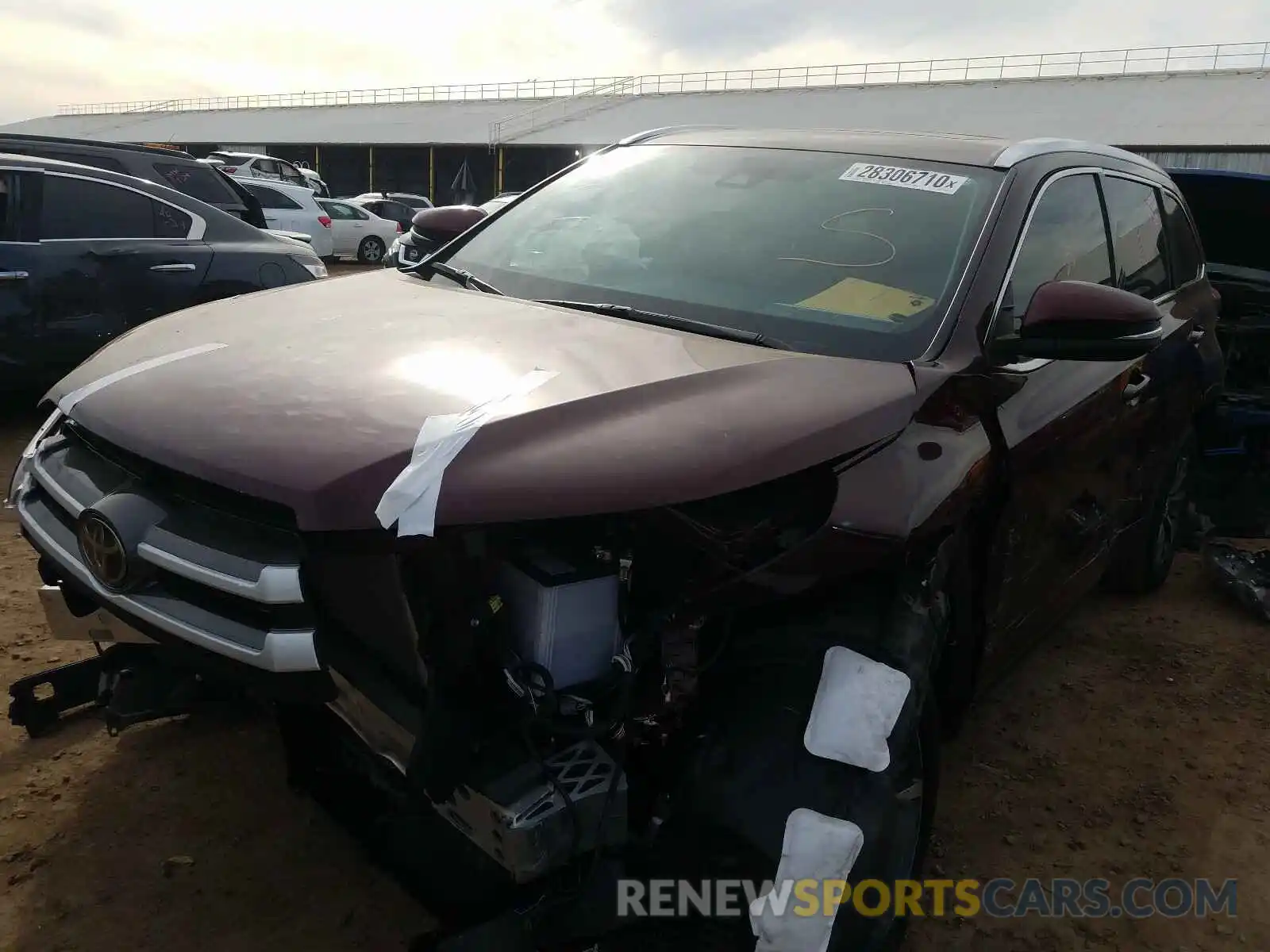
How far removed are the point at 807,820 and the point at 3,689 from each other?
2.53m

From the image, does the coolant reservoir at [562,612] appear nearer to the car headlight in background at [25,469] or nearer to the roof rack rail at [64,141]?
the car headlight in background at [25,469]

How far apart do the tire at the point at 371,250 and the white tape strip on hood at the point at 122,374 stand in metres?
17.1

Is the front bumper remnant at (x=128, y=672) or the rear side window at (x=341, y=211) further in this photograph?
the rear side window at (x=341, y=211)

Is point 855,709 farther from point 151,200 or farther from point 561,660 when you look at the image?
point 151,200

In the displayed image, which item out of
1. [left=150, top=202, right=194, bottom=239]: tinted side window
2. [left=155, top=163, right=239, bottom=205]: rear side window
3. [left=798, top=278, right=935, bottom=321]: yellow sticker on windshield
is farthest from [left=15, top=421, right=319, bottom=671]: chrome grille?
[left=155, top=163, right=239, bottom=205]: rear side window

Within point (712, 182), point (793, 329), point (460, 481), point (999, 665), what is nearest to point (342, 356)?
point (460, 481)

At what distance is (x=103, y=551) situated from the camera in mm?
1752

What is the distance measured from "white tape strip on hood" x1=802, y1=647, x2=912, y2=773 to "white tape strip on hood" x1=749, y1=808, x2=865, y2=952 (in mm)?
118

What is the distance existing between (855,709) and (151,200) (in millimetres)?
5860

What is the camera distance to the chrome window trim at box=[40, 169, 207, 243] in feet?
18.6

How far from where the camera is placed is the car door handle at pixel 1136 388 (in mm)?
2920

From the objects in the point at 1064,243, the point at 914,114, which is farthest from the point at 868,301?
the point at 914,114

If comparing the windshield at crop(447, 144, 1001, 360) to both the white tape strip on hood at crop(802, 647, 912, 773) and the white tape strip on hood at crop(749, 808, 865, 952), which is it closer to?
the white tape strip on hood at crop(802, 647, 912, 773)

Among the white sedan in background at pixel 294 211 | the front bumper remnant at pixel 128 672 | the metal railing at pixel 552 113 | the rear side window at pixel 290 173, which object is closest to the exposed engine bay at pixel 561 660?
the front bumper remnant at pixel 128 672
